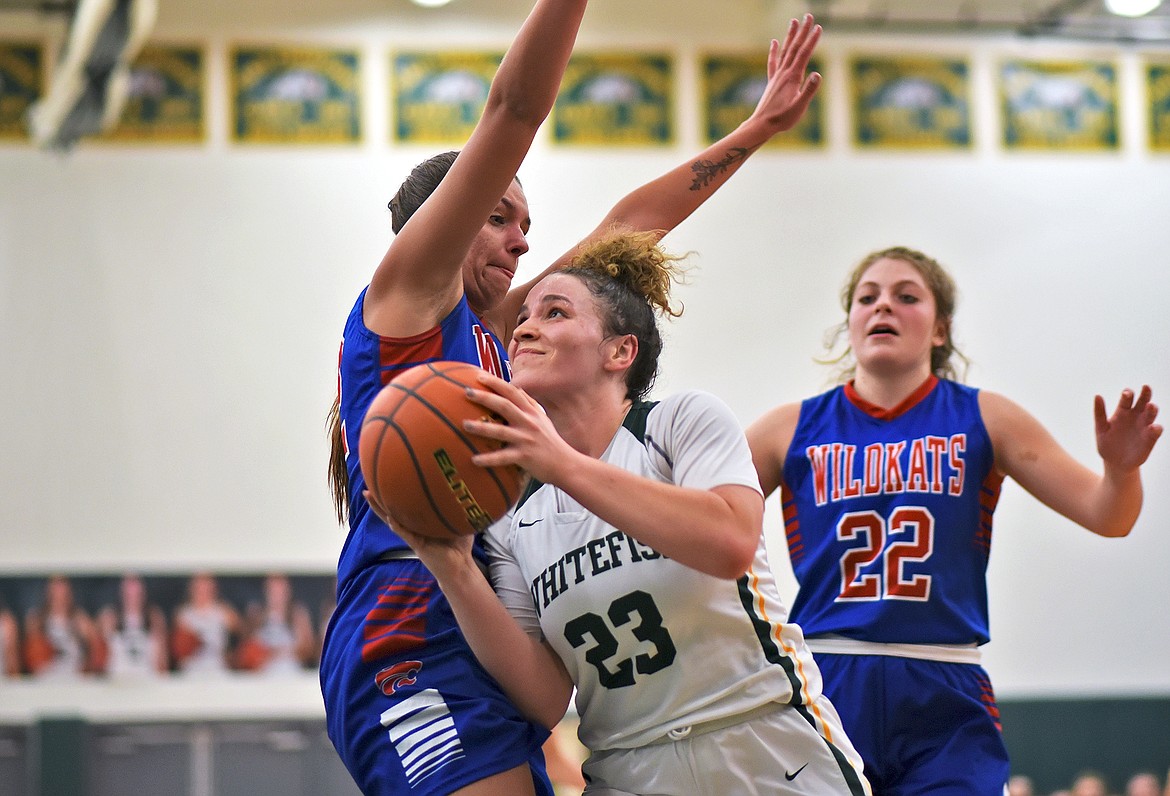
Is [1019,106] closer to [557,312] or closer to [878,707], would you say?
[878,707]

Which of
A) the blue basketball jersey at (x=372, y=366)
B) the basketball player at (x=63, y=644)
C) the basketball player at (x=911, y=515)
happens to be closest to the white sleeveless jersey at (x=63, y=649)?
the basketball player at (x=63, y=644)

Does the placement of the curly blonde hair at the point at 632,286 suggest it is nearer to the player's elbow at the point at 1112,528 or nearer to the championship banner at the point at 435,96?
the player's elbow at the point at 1112,528

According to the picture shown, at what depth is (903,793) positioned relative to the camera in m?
3.59

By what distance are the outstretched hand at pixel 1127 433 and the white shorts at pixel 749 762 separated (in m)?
1.52

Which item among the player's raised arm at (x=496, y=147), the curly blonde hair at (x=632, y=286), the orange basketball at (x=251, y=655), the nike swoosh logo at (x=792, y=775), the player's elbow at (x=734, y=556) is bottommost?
the orange basketball at (x=251, y=655)

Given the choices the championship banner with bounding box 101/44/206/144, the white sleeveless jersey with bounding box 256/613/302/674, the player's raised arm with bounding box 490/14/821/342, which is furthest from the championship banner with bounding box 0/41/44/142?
the player's raised arm with bounding box 490/14/821/342

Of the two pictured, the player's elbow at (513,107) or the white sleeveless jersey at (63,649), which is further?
the white sleeveless jersey at (63,649)

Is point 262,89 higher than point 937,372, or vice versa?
point 262,89

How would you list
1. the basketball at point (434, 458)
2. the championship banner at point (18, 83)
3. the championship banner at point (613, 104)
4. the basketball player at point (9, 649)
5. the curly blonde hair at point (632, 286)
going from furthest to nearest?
the championship banner at point (613, 104) → the championship banner at point (18, 83) → the basketball player at point (9, 649) → the curly blonde hair at point (632, 286) → the basketball at point (434, 458)

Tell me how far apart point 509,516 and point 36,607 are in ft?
26.5

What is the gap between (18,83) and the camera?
420 inches

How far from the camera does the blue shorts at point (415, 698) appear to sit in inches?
102

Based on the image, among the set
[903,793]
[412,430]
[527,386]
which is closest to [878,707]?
[903,793]

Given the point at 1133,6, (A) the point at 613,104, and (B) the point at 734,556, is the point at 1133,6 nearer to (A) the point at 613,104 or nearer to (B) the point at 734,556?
(A) the point at 613,104
